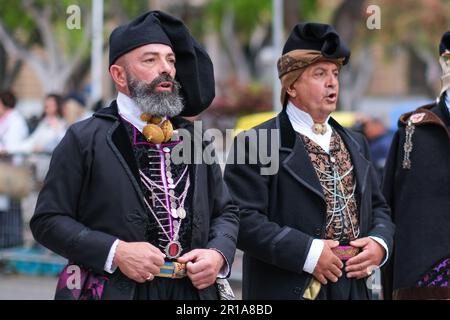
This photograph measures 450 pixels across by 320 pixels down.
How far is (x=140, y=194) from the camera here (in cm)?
431

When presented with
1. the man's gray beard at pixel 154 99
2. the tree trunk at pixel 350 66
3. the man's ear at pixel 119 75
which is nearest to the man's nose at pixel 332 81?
the man's gray beard at pixel 154 99

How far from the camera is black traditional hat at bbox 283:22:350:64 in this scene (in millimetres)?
5094

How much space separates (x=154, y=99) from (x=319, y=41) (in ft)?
3.62

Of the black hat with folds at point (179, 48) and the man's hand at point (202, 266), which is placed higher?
the black hat with folds at point (179, 48)

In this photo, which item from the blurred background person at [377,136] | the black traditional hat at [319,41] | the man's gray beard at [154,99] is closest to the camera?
the man's gray beard at [154,99]

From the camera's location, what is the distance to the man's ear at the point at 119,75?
4.51 metres

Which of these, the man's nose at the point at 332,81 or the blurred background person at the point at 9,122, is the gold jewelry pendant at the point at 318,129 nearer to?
the man's nose at the point at 332,81

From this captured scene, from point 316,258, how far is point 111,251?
1.11 m

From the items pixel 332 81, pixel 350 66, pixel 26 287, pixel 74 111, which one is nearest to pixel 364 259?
pixel 332 81

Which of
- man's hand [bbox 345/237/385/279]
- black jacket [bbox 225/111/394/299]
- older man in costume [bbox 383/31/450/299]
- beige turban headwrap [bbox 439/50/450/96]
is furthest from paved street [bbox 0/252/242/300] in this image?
man's hand [bbox 345/237/385/279]

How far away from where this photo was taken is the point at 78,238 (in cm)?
420

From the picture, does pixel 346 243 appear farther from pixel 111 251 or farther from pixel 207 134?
pixel 111 251
